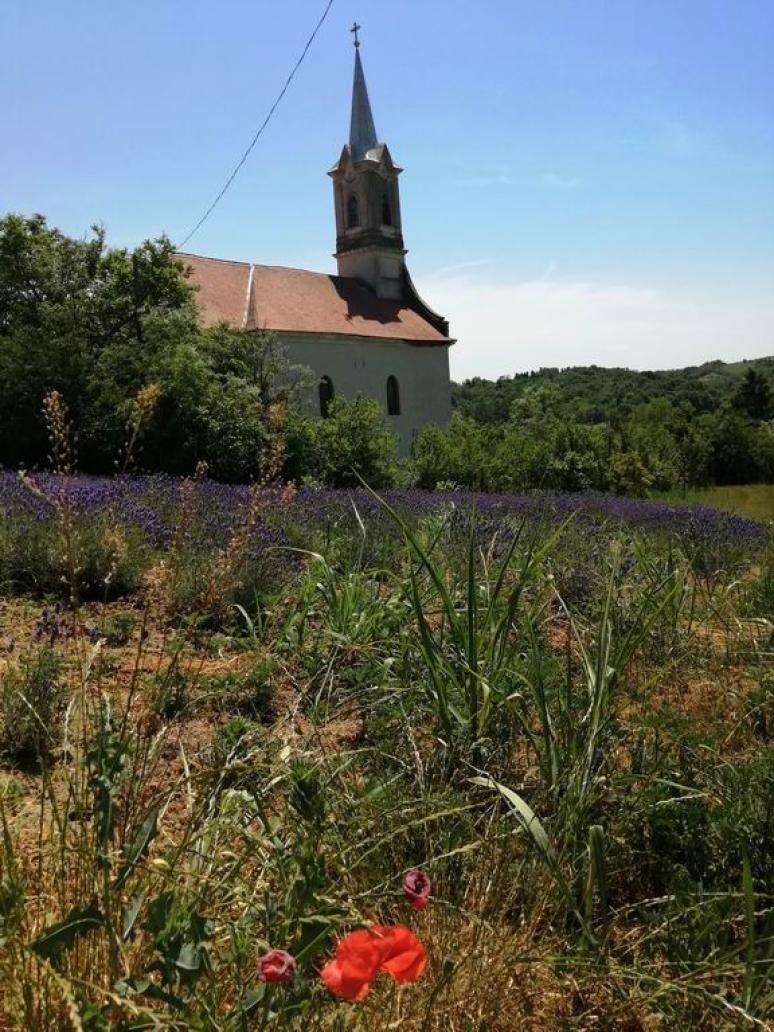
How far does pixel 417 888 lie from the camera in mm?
1067

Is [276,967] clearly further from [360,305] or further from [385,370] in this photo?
[360,305]

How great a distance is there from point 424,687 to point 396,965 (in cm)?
146

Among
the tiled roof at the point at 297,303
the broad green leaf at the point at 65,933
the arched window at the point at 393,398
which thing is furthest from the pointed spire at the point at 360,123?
the broad green leaf at the point at 65,933

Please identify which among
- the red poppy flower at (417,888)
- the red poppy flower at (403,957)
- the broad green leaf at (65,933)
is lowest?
the broad green leaf at (65,933)

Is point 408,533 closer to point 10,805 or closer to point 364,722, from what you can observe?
point 364,722

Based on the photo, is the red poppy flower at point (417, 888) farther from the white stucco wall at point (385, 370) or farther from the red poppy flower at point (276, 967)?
the white stucco wall at point (385, 370)

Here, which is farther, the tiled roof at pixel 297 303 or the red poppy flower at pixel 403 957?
the tiled roof at pixel 297 303

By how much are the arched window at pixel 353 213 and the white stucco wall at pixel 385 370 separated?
6339 millimetres

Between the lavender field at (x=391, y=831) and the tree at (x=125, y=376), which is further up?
the tree at (x=125, y=376)

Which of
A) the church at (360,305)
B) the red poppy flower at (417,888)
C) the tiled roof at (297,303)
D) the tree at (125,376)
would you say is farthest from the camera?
the church at (360,305)

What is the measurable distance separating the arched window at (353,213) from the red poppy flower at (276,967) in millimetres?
36318

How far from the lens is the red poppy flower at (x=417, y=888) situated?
40.9 inches

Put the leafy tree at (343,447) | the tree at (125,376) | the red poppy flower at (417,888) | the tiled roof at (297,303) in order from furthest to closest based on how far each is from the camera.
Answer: the tiled roof at (297,303)
the leafy tree at (343,447)
the tree at (125,376)
the red poppy flower at (417,888)

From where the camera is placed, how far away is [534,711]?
2613 millimetres
